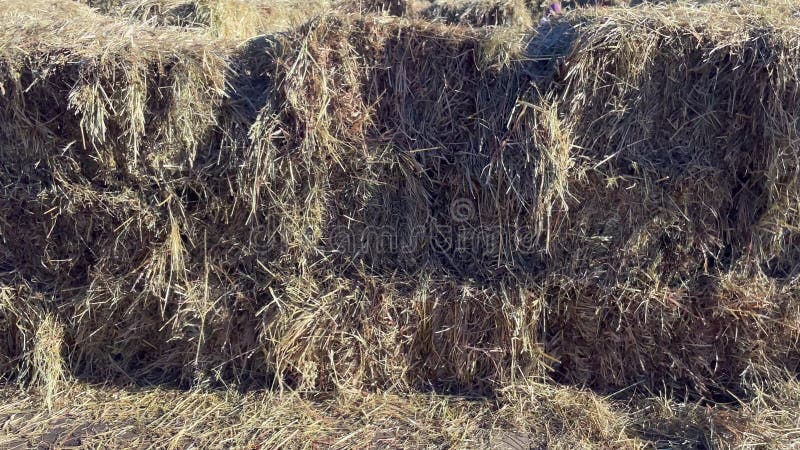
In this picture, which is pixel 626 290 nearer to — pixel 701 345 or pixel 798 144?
pixel 701 345

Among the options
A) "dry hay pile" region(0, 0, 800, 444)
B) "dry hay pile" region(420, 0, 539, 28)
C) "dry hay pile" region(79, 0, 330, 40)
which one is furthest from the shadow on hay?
"dry hay pile" region(420, 0, 539, 28)

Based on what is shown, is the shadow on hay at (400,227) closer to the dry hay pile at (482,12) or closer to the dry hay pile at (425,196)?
the dry hay pile at (425,196)

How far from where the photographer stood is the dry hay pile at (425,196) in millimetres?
3221

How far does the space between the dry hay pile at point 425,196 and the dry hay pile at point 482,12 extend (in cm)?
335

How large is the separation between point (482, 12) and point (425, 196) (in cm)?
396

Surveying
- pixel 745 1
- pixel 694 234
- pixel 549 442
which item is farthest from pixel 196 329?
pixel 745 1

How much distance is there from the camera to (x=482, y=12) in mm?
6664

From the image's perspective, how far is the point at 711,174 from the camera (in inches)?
128

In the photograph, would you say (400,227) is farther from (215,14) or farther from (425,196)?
(215,14)

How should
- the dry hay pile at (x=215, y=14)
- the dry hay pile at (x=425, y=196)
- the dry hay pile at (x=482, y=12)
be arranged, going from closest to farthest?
the dry hay pile at (x=425, y=196), the dry hay pile at (x=215, y=14), the dry hay pile at (x=482, y=12)

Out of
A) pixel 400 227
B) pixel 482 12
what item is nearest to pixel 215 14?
pixel 482 12

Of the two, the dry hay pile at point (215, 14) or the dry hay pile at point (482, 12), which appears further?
the dry hay pile at point (482, 12)

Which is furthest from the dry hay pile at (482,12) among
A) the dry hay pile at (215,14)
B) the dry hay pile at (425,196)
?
the dry hay pile at (425,196)

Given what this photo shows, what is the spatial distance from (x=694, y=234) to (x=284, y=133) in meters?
2.23
